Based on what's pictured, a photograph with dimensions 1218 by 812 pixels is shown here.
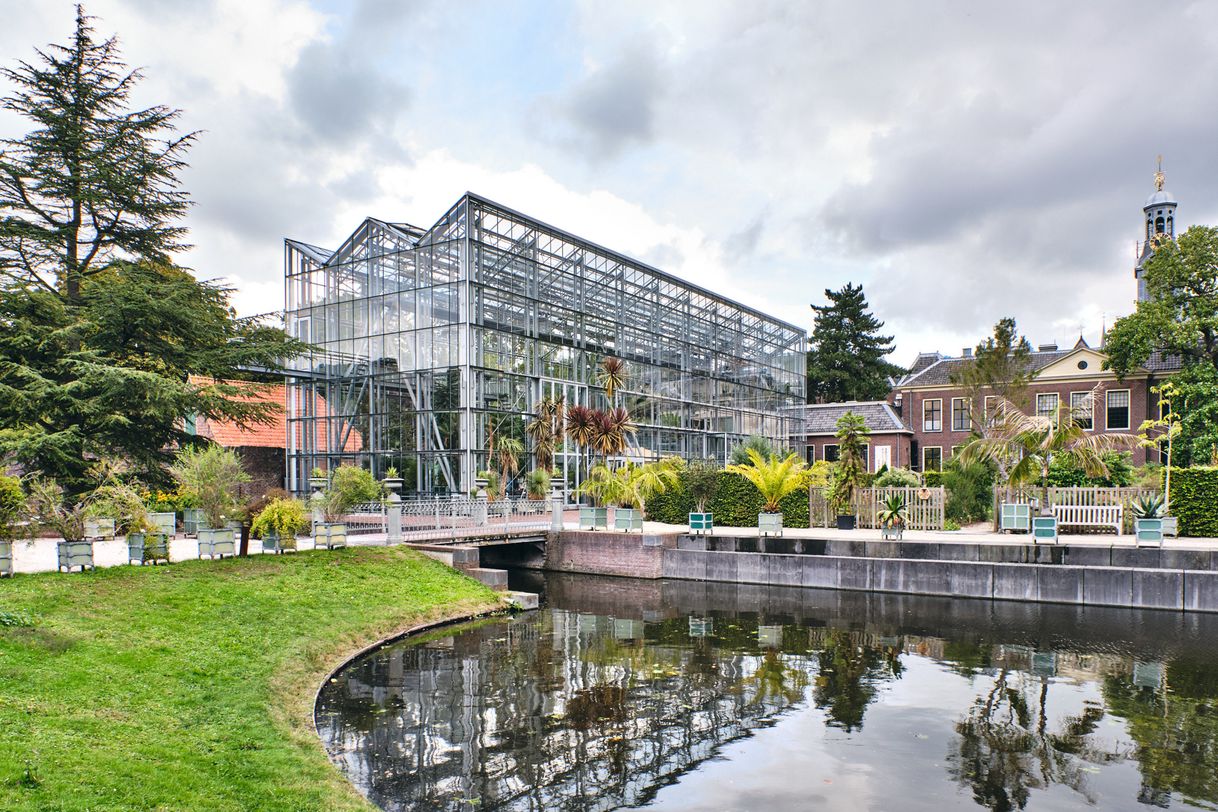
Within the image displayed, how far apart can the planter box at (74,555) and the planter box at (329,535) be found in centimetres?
462

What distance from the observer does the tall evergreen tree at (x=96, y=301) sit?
17.7 metres

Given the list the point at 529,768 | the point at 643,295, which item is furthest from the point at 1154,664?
the point at 643,295

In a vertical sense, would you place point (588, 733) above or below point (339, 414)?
below

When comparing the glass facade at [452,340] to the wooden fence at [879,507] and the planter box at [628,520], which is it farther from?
the wooden fence at [879,507]

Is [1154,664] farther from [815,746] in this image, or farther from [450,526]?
[450,526]

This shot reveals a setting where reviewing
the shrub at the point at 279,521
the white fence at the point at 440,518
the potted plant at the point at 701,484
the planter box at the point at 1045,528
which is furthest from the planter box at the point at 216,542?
the planter box at the point at 1045,528

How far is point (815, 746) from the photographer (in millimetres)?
8180

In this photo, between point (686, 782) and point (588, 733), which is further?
point (588, 733)

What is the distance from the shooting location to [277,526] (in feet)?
52.9

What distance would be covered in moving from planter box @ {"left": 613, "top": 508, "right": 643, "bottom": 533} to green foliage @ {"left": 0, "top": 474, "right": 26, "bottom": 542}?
1503 cm

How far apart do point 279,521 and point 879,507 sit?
727 inches

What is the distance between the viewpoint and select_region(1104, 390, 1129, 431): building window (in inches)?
1667

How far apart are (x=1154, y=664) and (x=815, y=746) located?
7173 millimetres

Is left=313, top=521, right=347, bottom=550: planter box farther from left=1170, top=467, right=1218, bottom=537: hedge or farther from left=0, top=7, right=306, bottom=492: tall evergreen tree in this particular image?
left=1170, top=467, right=1218, bottom=537: hedge
